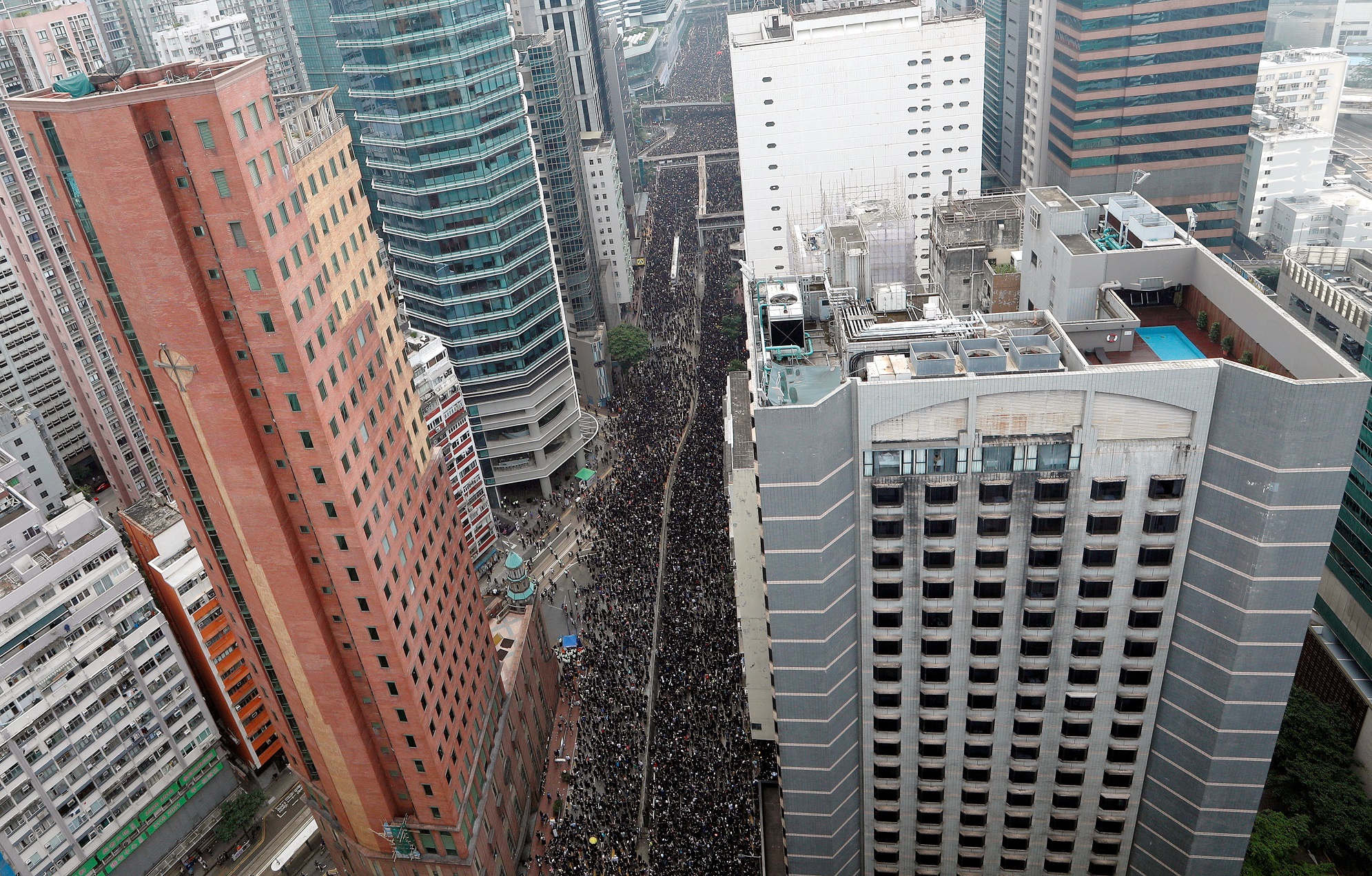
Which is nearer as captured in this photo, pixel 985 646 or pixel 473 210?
pixel 985 646

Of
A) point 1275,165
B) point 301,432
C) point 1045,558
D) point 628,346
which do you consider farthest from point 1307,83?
point 301,432

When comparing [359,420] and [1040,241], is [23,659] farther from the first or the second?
[1040,241]

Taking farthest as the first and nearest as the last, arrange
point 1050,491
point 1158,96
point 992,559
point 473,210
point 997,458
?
point 1158,96 → point 473,210 → point 992,559 → point 1050,491 → point 997,458

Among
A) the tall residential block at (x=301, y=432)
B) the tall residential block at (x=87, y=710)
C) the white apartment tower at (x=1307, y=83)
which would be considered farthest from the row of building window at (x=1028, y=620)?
the white apartment tower at (x=1307, y=83)

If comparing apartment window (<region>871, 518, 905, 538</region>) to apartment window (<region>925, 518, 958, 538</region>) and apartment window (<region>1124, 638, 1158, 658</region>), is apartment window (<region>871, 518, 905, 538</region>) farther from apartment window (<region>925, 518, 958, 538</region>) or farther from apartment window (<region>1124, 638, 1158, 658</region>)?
apartment window (<region>1124, 638, 1158, 658</region>)

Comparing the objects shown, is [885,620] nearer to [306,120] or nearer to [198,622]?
[306,120]

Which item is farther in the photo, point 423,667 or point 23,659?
point 23,659

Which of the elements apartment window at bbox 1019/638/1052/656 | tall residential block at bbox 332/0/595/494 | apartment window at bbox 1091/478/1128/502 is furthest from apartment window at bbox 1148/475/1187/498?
tall residential block at bbox 332/0/595/494

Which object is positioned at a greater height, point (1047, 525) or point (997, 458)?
point (997, 458)

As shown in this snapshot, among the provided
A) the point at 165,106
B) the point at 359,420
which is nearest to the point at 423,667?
the point at 359,420
